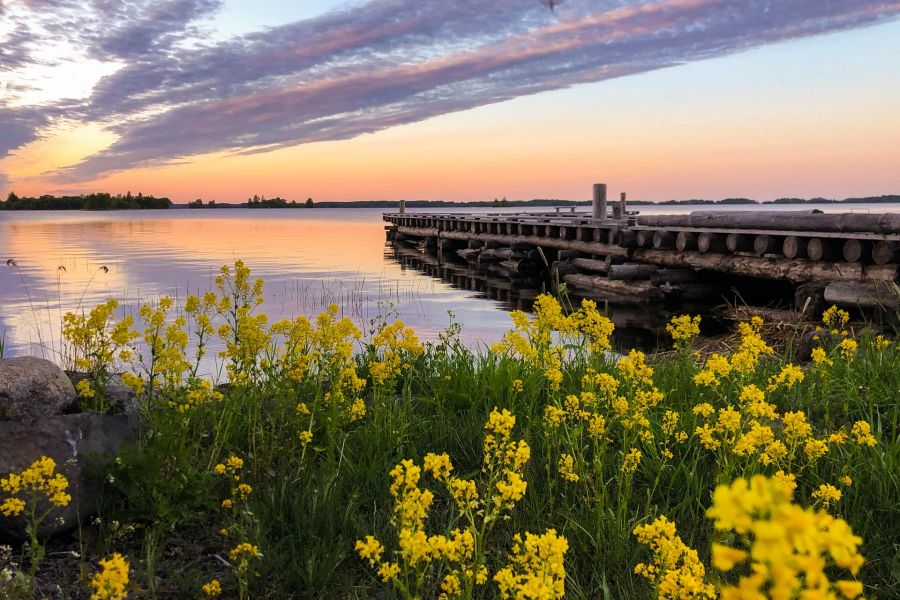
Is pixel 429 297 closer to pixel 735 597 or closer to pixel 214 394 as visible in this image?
pixel 214 394

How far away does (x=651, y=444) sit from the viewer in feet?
15.4

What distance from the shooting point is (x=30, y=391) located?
15.8 ft

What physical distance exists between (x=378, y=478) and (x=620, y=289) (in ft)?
53.5

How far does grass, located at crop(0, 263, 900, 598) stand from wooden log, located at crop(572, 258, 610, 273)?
15848 millimetres

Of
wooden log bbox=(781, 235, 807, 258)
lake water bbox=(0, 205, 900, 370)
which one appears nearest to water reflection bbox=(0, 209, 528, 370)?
lake water bbox=(0, 205, 900, 370)

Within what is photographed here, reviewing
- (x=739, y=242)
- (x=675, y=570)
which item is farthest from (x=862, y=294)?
(x=675, y=570)

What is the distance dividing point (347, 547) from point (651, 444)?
223cm

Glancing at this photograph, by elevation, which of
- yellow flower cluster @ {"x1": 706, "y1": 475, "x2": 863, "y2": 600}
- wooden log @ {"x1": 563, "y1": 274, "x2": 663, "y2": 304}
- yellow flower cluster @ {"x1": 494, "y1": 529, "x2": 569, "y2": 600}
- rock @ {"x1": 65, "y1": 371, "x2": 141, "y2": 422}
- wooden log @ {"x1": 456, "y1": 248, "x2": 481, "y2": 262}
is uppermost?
yellow flower cluster @ {"x1": 706, "y1": 475, "x2": 863, "y2": 600}

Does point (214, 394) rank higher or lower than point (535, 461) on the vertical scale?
higher

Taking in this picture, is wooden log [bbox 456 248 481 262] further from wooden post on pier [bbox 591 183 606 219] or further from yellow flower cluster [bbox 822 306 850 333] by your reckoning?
yellow flower cluster [bbox 822 306 850 333]

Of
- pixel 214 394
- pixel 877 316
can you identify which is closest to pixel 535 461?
pixel 214 394

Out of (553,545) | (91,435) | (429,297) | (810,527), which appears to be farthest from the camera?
(429,297)

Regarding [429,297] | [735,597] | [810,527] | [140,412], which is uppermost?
[810,527]

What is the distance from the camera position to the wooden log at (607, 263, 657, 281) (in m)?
19.6
